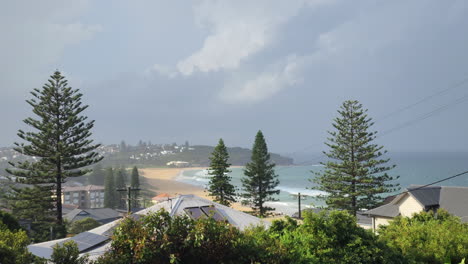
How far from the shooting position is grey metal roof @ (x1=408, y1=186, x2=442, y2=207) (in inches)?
754

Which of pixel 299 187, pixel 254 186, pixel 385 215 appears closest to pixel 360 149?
pixel 385 215

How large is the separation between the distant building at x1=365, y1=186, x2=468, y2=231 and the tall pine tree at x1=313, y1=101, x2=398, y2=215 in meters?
4.81

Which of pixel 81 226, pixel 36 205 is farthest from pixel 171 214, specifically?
pixel 81 226

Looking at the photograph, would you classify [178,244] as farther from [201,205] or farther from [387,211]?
[387,211]

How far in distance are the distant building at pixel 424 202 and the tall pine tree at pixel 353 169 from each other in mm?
4813

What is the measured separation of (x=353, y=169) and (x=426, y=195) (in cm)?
676

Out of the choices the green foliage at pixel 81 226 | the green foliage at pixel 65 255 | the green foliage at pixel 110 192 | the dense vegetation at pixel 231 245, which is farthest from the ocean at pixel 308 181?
the green foliage at pixel 65 255

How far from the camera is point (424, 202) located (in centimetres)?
1911

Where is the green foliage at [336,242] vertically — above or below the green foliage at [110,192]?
above

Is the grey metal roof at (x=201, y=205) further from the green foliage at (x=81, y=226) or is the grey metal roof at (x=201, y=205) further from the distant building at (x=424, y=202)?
Answer: the green foliage at (x=81, y=226)

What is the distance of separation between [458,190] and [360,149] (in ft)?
25.7

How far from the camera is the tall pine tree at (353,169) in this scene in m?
25.7

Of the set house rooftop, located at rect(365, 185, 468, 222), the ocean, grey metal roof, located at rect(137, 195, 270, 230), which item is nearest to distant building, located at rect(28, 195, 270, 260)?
grey metal roof, located at rect(137, 195, 270, 230)

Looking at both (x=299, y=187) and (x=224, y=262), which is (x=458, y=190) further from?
(x=299, y=187)
